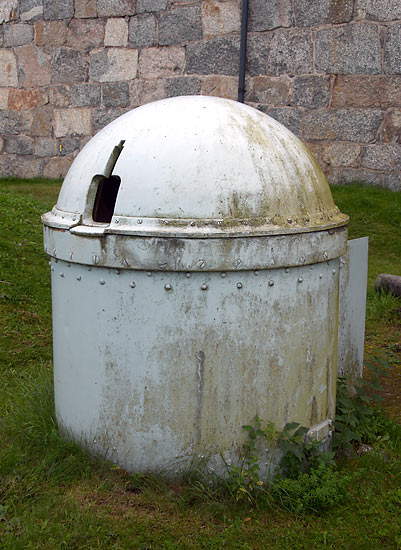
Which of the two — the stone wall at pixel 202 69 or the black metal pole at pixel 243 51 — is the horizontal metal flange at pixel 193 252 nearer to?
the stone wall at pixel 202 69

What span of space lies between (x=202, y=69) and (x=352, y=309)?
583 cm

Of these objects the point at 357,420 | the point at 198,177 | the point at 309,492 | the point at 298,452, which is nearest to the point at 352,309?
the point at 357,420

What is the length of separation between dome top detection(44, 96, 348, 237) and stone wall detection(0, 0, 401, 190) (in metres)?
5.06

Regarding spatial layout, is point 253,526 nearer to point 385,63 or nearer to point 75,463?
point 75,463

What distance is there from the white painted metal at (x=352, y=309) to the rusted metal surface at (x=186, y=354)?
0.65 m

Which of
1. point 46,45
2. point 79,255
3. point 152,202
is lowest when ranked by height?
point 79,255

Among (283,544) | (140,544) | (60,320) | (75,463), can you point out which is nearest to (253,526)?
(283,544)

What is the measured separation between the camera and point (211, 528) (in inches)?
113

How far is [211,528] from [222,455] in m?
0.31

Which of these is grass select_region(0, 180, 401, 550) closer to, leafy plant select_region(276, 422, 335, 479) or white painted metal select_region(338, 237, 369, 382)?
leafy plant select_region(276, 422, 335, 479)

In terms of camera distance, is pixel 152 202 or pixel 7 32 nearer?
pixel 152 202

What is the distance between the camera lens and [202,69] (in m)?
8.94

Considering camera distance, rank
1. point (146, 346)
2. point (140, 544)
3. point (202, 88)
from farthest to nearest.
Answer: point (202, 88)
point (146, 346)
point (140, 544)

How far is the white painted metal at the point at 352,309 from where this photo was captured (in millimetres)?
3818
